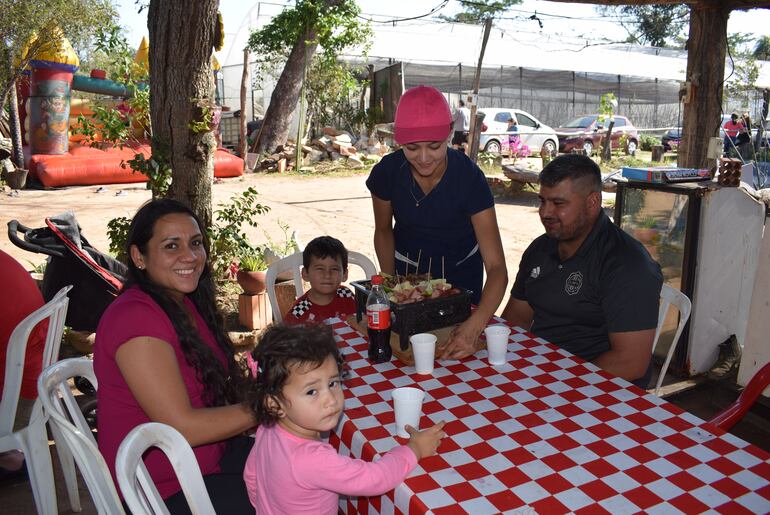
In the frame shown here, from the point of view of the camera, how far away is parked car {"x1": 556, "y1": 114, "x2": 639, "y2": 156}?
2109cm

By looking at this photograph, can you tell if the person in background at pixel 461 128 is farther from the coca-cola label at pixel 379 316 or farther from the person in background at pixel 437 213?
the coca-cola label at pixel 379 316

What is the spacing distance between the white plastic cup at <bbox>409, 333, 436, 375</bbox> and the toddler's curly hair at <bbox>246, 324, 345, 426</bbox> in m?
0.65

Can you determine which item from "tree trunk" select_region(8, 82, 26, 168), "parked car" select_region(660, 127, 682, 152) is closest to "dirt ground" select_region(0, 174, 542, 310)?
"tree trunk" select_region(8, 82, 26, 168)

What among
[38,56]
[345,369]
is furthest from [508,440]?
[38,56]

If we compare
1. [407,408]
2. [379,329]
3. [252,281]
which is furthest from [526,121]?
[407,408]

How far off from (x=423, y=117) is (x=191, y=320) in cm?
136

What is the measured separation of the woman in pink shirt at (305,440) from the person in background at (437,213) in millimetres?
917

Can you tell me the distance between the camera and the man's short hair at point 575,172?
9.64ft

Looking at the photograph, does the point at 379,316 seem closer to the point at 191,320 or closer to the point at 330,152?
the point at 191,320

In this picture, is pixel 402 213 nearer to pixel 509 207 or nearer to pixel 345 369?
pixel 345 369

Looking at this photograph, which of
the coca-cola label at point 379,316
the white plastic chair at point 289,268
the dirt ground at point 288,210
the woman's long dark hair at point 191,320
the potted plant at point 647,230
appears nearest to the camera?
the woman's long dark hair at point 191,320

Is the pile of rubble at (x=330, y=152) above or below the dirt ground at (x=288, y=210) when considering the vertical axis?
above

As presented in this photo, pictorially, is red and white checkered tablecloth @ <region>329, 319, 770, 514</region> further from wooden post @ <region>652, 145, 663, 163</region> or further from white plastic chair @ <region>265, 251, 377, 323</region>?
wooden post @ <region>652, 145, 663, 163</region>

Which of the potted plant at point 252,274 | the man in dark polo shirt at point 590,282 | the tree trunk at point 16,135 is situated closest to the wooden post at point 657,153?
the potted plant at point 252,274
